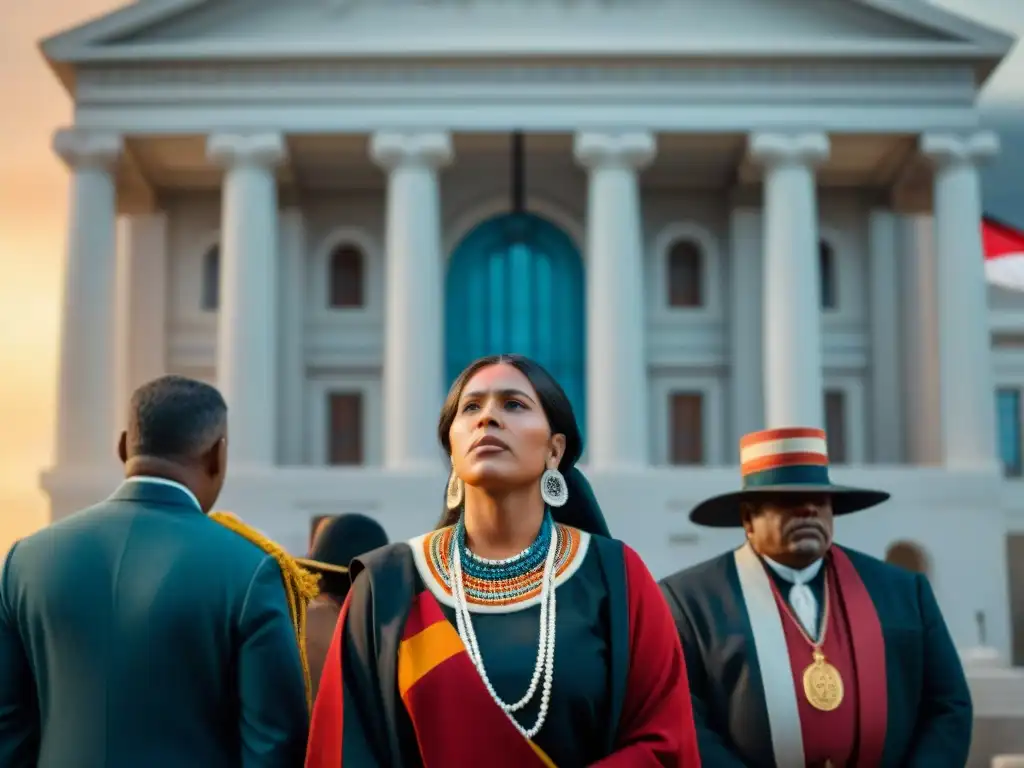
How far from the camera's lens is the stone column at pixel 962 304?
27016 mm

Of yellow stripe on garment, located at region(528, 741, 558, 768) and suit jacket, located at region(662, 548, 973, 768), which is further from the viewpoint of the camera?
suit jacket, located at region(662, 548, 973, 768)

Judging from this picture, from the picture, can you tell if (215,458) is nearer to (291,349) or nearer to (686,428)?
(291,349)

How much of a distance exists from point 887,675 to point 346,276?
26.8 m

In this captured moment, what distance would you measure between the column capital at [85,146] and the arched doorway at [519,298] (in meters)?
7.52

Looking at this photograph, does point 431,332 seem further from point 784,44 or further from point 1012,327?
point 1012,327

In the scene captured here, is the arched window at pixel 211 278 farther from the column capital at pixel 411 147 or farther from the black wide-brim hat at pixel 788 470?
the black wide-brim hat at pixel 788 470

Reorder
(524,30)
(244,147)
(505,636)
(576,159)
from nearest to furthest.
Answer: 1. (505,636)
2. (244,147)
3. (524,30)
4. (576,159)

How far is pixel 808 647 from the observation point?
5.71 m

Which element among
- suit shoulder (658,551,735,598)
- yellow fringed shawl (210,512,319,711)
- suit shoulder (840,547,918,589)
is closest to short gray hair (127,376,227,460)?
yellow fringed shawl (210,512,319,711)

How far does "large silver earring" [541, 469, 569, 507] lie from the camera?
14.0 ft

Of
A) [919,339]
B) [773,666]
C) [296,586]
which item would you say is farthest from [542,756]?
[919,339]

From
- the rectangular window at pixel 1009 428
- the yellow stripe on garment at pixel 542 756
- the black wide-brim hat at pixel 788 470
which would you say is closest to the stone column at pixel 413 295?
the rectangular window at pixel 1009 428

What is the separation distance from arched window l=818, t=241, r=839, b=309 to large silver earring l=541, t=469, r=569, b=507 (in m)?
28.0

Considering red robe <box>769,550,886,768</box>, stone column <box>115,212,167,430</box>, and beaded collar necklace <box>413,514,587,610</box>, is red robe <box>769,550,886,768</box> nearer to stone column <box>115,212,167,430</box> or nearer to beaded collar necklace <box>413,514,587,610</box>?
beaded collar necklace <box>413,514,587,610</box>
